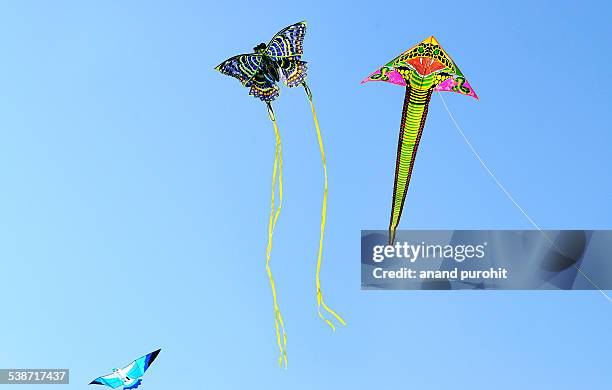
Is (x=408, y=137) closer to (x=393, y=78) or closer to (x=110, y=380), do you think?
(x=393, y=78)

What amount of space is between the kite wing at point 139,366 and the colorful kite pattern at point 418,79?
324 centimetres

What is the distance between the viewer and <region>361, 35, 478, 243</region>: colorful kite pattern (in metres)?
6.43

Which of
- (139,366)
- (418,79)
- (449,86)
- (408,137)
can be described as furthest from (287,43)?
(139,366)

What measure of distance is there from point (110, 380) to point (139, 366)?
34cm

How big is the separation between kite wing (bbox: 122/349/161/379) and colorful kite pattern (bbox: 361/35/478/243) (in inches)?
128

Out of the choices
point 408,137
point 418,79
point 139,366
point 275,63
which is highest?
point 275,63

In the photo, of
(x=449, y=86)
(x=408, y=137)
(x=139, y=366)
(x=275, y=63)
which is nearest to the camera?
(x=275, y=63)

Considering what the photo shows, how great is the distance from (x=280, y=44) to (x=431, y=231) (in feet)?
9.26

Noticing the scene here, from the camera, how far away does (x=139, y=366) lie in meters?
7.17

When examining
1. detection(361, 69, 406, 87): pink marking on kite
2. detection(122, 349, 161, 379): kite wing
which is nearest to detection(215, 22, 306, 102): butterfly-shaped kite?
detection(361, 69, 406, 87): pink marking on kite

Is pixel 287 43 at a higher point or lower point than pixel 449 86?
higher

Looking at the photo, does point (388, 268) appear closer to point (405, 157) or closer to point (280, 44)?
point (405, 157)

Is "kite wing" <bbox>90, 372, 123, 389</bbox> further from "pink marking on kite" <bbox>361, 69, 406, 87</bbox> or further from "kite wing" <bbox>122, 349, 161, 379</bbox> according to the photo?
"pink marking on kite" <bbox>361, 69, 406, 87</bbox>

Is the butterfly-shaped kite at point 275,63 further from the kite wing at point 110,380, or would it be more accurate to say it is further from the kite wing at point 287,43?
the kite wing at point 110,380
